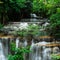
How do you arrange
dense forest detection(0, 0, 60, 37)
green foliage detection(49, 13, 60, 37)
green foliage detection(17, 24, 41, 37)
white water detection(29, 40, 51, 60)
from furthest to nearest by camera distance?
green foliage detection(17, 24, 41, 37) < dense forest detection(0, 0, 60, 37) < green foliage detection(49, 13, 60, 37) < white water detection(29, 40, 51, 60)

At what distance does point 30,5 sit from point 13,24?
3.40 m

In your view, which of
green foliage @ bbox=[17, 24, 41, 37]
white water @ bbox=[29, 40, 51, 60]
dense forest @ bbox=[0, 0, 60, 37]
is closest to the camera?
white water @ bbox=[29, 40, 51, 60]

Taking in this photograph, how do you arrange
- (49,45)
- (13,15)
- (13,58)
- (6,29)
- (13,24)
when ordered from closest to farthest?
(13,58), (49,45), (6,29), (13,24), (13,15)

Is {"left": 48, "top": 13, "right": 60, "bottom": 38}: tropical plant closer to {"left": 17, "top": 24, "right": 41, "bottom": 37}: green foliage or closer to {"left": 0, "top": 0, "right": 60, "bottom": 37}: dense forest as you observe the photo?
{"left": 0, "top": 0, "right": 60, "bottom": 37}: dense forest

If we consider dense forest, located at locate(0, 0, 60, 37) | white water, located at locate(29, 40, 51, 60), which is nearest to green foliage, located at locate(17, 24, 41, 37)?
dense forest, located at locate(0, 0, 60, 37)

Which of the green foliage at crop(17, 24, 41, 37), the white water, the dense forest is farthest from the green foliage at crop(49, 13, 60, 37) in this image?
the white water

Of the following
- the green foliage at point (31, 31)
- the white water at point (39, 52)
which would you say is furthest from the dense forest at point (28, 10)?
the white water at point (39, 52)

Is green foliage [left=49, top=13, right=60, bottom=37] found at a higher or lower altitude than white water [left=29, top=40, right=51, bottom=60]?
higher

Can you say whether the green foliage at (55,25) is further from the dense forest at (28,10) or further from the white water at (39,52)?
the white water at (39,52)

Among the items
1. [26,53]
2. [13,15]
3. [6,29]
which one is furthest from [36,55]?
[13,15]

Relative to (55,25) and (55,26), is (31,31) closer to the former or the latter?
(55,26)

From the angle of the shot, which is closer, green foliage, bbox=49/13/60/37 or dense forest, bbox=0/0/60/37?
green foliage, bbox=49/13/60/37

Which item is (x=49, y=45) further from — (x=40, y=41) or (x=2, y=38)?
(x=2, y=38)

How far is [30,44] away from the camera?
57.9 ft
